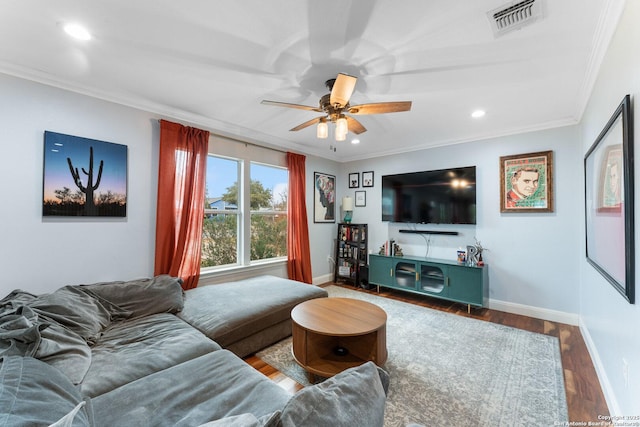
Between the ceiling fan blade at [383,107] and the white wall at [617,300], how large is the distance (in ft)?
3.70

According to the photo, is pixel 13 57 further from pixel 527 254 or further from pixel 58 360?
pixel 527 254

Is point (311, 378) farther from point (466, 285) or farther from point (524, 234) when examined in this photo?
point (524, 234)

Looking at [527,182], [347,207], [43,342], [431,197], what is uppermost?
[527,182]

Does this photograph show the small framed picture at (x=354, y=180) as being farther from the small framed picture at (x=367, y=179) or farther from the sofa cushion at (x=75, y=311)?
the sofa cushion at (x=75, y=311)

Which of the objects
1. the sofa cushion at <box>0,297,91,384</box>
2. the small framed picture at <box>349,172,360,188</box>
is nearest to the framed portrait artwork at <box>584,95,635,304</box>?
the sofa cushion at <box>0,297,91,384</box>

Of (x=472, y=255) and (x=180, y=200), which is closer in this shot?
(x=180, y=200)

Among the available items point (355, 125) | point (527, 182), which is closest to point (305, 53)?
point (355, 125)

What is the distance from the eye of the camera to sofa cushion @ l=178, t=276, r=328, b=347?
218 cm

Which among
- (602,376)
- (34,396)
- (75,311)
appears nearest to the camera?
(34,396)

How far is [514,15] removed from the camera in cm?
152

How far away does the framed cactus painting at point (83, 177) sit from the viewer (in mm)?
2250

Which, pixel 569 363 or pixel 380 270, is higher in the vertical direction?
pixel 380 270

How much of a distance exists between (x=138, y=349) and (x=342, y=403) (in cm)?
160

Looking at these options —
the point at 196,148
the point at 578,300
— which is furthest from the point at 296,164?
the point at 578,300
